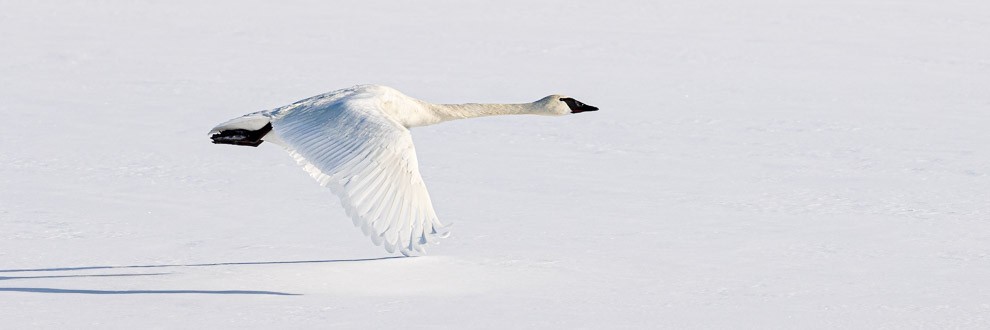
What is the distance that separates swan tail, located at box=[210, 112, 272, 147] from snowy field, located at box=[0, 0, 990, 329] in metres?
0.46

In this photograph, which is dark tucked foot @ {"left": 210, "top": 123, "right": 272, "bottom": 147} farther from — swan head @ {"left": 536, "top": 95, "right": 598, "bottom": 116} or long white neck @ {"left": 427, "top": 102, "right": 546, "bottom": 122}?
swan head @ {"left": 536, "top": 95, "right": 598, "bottom": 116}

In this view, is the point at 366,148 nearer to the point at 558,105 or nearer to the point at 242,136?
the point at 242,136

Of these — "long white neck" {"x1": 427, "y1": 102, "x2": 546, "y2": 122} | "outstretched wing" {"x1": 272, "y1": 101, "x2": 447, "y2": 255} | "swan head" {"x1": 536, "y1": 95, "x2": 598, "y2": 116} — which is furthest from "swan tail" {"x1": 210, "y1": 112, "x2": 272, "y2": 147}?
"swan head" {"x1": 536, "y1": 95, "x2": 598, "y2": 116}

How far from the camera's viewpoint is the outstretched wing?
216 inches

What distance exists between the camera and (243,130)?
7.04 metres

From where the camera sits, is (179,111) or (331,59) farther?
(331,59)

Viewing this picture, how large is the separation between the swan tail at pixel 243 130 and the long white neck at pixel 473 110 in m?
0.88

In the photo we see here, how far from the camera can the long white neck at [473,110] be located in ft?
24.8

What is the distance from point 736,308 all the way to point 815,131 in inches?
171

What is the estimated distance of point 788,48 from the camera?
13.4 metres

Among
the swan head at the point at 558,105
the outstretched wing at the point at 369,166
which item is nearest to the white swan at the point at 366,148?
the outstretched wing at the point at 369,166

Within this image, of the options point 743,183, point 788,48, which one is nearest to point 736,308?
point 743,183

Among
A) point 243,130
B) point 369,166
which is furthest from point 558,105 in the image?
point 369,166

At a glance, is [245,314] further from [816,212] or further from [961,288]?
[816,212]
